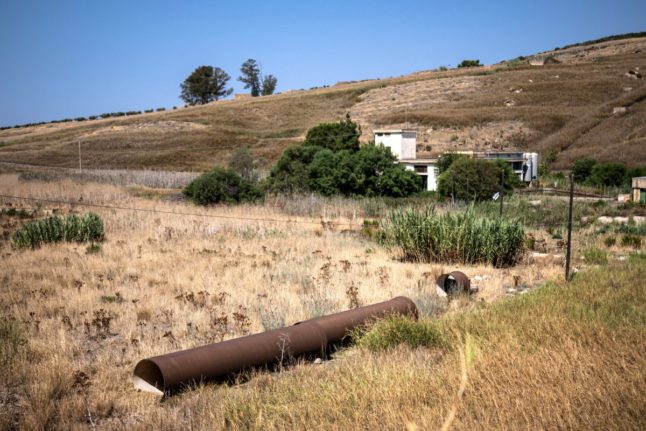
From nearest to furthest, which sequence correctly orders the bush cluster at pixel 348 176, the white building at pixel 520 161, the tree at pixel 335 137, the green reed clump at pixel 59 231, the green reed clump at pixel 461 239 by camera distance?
the green reed clump at pixel 461 239 < the green reed clump at pixel 59 231 < the bush cluster at pixel 348 176 < the white building at pixel 520 161 < the tree at pixel 335 137

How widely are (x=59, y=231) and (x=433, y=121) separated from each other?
5267 centimetres

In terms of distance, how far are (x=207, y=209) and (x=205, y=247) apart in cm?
873

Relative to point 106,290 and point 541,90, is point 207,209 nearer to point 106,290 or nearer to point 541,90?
point 106,290

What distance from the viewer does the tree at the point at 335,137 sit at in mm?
48312

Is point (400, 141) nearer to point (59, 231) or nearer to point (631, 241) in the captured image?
point (631, 241)

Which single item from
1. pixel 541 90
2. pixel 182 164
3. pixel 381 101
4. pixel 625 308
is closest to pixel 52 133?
pixel 182 164

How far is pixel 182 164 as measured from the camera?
56875 millimetres

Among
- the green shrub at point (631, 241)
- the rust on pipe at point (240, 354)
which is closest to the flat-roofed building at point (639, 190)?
the green shrub at point (631, 241)

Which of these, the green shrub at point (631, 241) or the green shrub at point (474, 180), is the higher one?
the green shrub at point (474, 180)

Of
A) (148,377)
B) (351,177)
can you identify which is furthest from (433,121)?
(148,377)

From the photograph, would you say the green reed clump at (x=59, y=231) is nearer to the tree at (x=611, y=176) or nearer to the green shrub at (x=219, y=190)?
the green shrub at (x=219, y=190)

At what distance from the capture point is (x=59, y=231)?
16.8 meters

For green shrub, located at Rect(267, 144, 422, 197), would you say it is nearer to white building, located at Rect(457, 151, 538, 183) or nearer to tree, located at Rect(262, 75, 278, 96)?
white building, located at Rect(457, 151, 538, 183)

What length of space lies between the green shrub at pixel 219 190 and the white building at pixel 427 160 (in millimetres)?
11934
